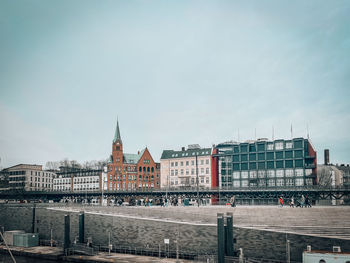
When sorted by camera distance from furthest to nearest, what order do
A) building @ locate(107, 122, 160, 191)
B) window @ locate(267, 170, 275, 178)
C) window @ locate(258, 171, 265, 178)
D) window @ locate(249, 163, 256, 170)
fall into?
building @ locate(107, 122, 160, 191) < window @ locate(249, 163, 256, 170) < window @ locate(258, 171, 265, 178) < window @ locate(267, 170, 275, 178)

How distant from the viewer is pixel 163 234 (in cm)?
5512

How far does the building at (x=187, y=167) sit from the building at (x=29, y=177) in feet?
206

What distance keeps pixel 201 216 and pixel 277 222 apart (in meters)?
10.8

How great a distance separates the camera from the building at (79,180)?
16425 centimetres

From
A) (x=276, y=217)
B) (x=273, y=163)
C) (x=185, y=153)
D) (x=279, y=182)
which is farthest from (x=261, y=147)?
(x=276, y=217)

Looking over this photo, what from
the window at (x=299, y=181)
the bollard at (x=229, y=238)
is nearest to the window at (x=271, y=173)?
the window at (x=299, y=181)

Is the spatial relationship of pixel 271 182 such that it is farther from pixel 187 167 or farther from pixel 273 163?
pixel 187 167

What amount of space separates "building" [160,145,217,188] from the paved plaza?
68481 millimetres

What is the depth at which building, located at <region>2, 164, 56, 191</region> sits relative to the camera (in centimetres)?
17095

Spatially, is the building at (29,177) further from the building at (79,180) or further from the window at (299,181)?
the window at (299,181)

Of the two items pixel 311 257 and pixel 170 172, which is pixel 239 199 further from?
pixel 311 257

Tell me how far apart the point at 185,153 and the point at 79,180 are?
57480mm

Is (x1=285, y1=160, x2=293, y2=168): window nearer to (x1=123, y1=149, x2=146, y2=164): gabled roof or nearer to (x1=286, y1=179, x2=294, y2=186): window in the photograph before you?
(x1=286, y1=179, x2=294, y2=186): window

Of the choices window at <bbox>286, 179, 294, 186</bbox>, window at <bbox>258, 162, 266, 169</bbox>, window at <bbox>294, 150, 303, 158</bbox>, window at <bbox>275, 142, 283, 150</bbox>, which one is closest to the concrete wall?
window at <bbox>258, 162, 266, 169</bbox>
